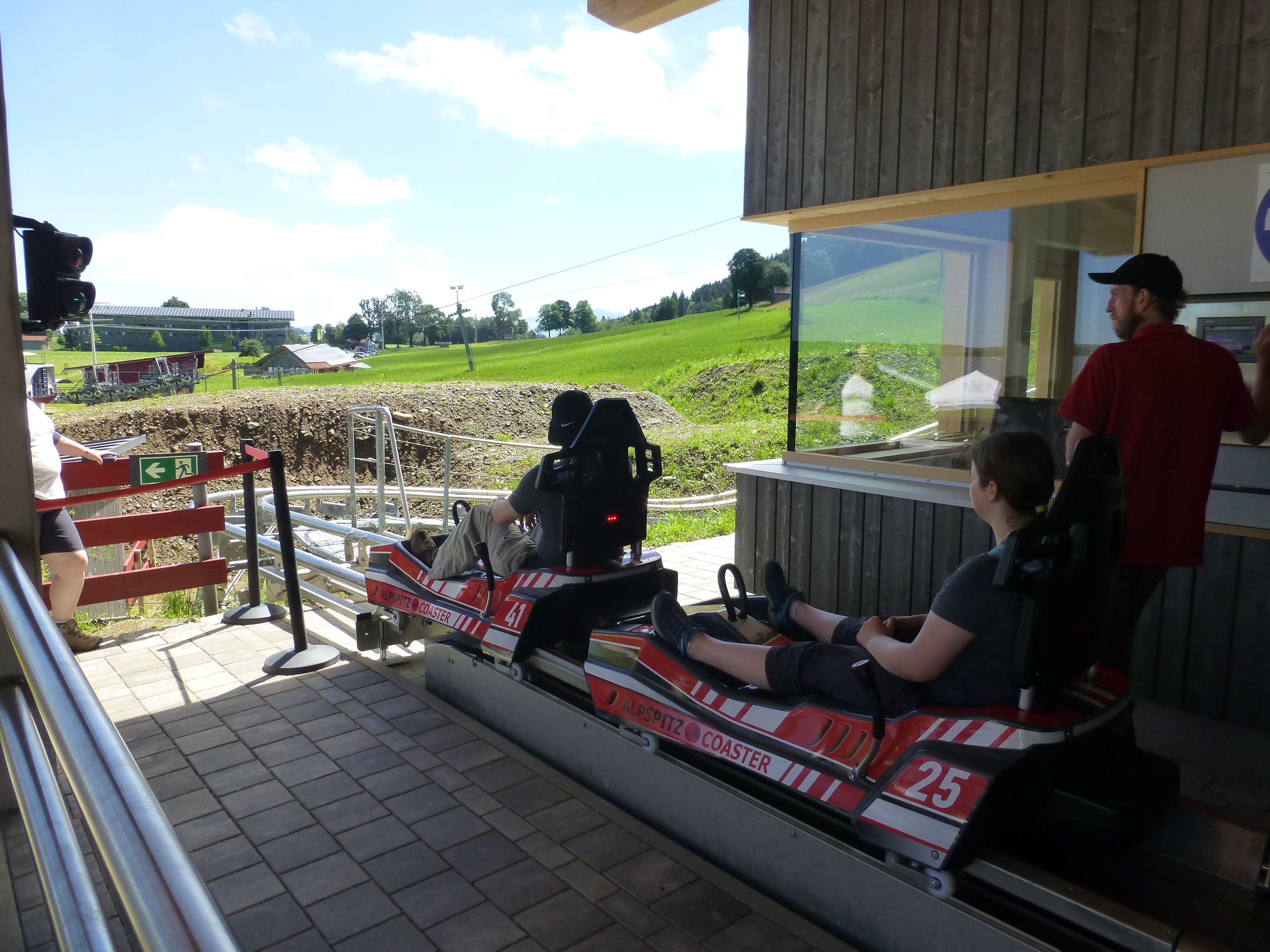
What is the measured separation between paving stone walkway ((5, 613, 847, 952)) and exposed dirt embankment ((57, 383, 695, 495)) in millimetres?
16975

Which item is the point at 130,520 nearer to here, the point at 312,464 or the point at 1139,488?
the point at 1139,488

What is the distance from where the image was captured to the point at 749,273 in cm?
5066

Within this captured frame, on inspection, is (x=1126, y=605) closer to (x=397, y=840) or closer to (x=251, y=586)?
(x=397, y=840)

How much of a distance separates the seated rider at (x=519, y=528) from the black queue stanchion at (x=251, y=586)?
4.96 ft

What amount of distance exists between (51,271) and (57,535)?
186 centimetres

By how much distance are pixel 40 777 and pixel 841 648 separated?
6.58 feet

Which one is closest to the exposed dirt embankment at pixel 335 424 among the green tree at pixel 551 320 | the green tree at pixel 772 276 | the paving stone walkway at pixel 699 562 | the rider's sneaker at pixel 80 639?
the paving stone walkway at pixel 699 562

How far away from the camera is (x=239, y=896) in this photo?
8.75 ft

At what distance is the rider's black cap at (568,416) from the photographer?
3.90 metres

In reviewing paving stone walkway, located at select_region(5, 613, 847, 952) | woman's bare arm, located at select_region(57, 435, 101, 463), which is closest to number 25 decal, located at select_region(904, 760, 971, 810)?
paving stone walkway, located at select_region(5, 613, 847, 952)

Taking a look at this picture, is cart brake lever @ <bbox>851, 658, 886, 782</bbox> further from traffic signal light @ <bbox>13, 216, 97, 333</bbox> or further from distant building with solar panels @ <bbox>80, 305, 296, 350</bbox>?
distant building with solar panels @ <bbox>80, 305, 296, 350</bbox>

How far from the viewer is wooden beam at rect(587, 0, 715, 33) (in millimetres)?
5695

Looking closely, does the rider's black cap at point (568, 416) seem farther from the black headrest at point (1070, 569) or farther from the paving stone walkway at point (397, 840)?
the black headrest at point (1070, 569)

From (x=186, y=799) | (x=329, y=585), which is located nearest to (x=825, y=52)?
(x=186, y=799)
